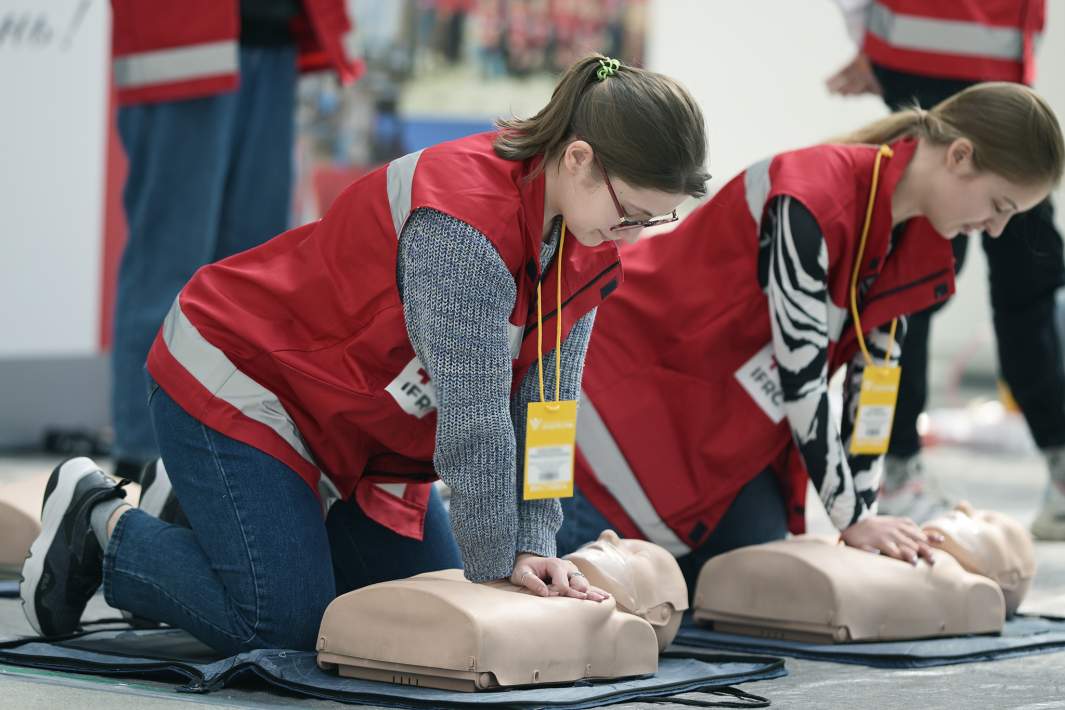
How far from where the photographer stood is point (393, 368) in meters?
1.84

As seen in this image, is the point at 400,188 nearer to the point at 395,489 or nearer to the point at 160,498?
the point at 395,489

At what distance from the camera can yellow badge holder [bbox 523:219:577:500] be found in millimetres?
1847

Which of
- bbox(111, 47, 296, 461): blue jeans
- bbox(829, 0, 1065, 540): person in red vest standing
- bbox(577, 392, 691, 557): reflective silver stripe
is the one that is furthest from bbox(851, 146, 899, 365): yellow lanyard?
bbox(111, 47, 296, 461): blue jeans

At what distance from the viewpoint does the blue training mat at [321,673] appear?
1.67 meters

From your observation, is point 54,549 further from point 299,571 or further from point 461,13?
point 461,13

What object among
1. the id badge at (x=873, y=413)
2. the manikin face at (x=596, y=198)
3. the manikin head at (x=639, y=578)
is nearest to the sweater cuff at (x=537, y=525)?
the manikin head at (x=639, y=578)

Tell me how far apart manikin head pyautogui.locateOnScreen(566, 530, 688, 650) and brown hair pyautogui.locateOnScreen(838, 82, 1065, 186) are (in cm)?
76

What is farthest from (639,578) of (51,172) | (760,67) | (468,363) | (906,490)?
(760,67)

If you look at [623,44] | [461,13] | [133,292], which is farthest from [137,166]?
[623,44]

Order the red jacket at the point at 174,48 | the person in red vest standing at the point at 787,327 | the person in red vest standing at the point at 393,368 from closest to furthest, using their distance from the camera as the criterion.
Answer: the person in red vest standing at the point at 393,368 < the person in red vest standing at the point at 787,327 < the red jacket at the point at 174,48

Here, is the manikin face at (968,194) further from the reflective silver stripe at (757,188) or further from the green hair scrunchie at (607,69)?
the green hair scrunchie at (607,69)

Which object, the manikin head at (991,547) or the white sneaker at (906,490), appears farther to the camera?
the white sneaker at (906,490)

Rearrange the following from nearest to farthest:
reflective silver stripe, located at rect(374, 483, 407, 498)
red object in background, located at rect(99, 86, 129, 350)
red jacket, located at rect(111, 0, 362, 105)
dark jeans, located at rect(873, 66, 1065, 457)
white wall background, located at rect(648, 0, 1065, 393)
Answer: reflective silver stripe, located at rect(374, 483, 407, 498), red jacket, located at rect(111, 0, 362, 105), dark jeans, located at rect(873, 66, 1065, 457), red object in background, located at rect(99, 86, 129, 350), white wall background, located at rect(648, 0, 1065, 393)

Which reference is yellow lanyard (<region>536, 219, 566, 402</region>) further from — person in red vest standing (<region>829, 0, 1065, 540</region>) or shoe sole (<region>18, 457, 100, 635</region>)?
person in red vest standing (<region>829, 0, 1065, 540</region>)
